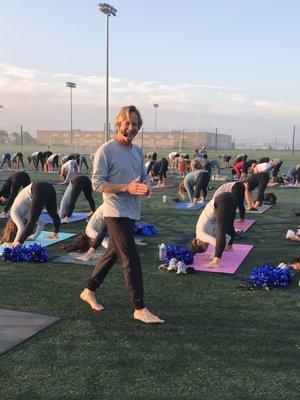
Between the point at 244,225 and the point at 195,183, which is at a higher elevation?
the point at 195,183

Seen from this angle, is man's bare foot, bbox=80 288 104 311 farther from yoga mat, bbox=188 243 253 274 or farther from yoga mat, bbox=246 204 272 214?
yoga mat, bbox=246 204 272 214

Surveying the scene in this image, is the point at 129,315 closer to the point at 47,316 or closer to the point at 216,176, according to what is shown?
the point at 47,316

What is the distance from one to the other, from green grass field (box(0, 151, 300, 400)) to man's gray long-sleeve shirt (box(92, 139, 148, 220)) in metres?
1.06

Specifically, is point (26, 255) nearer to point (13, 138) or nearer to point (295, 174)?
point (295, 174)

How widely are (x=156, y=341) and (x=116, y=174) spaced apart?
1.45m

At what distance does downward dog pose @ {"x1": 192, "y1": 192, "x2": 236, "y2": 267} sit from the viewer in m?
6.11

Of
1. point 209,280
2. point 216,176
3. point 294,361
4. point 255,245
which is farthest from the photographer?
point 216,176

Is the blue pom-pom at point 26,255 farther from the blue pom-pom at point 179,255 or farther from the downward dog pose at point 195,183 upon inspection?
the downward dog pose at point 195,183

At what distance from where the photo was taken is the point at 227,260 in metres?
6.61

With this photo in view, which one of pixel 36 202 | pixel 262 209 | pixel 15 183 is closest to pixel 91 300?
pixel 36 202

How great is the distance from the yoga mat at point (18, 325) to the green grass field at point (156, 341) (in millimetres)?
78

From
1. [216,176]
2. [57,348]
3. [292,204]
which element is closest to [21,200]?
[57,348]

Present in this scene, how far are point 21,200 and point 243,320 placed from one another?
4.02 meters

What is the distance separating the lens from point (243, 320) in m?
4.32
